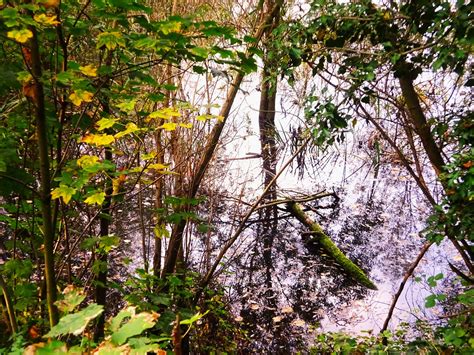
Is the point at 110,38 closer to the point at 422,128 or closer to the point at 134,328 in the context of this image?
the point at 134,328

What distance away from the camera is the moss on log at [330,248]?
371 centimetres

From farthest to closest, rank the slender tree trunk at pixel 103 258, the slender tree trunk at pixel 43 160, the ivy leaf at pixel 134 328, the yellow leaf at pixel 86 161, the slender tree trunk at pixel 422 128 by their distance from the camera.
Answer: the slender tree trunk at pixel 422 128
the slender tree trunk at pixel 103 258
the yellow leaf at pixel 86 161
the slender tree trunk at pixel 43 160
the ivy leaf at pixel 134 328

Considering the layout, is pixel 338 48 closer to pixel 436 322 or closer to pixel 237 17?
pixel 237 17

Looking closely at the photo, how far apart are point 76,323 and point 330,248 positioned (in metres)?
3.52

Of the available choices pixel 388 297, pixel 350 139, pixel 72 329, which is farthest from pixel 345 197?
pixel 72 329

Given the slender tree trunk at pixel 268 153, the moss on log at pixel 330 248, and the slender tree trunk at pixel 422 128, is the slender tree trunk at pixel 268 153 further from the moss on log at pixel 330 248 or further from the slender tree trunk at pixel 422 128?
the slender tree trunk at pixel 422 128

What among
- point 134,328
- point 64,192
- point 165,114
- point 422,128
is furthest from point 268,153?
point 134,328

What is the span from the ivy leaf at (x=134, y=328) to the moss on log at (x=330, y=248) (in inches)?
126

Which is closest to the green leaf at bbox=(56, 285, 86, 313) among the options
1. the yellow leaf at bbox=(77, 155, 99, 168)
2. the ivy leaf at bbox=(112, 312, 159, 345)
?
the ivy leaf at bbox=(112, 312, 159, 345)

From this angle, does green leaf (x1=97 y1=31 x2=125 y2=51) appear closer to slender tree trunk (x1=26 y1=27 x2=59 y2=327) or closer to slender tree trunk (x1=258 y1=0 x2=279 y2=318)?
slender tree trunk (x1=26 y1=27 x2=59 y2=327)

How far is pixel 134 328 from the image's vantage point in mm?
883

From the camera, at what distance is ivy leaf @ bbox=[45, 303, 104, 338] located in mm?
865

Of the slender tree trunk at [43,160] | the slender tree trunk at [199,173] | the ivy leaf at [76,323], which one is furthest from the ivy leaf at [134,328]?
the slender tree trunk at [199,173]

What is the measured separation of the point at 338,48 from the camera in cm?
223
